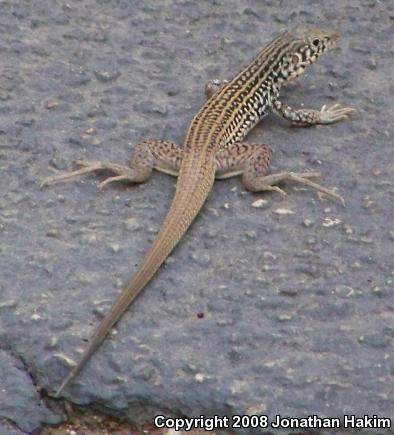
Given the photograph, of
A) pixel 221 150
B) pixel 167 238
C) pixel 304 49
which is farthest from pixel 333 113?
pixel 167 238

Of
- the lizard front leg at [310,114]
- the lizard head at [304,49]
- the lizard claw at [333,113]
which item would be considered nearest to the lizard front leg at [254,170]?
the lizard front leg at [310,114]

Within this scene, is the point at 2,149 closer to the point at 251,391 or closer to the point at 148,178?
the point at 148,178

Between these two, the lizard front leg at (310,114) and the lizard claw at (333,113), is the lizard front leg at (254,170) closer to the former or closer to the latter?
the lizard front leg at (310,114)

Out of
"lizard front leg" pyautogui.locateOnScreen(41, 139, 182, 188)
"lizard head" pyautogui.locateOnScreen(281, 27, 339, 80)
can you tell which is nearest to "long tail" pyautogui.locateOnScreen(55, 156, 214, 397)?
"lizard front leg" pyautogui.locateOnScreen(41, 139, 182, 188)

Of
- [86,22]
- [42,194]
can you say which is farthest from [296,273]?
[86,22]

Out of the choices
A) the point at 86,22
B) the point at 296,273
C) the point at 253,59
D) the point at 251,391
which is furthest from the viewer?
the point at 86,22

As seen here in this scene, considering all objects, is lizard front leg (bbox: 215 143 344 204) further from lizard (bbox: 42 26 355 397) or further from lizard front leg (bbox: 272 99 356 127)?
lizard front leg (bbox: 272 99 356 127)

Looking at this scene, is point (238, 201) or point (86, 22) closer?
point (238, 201)
